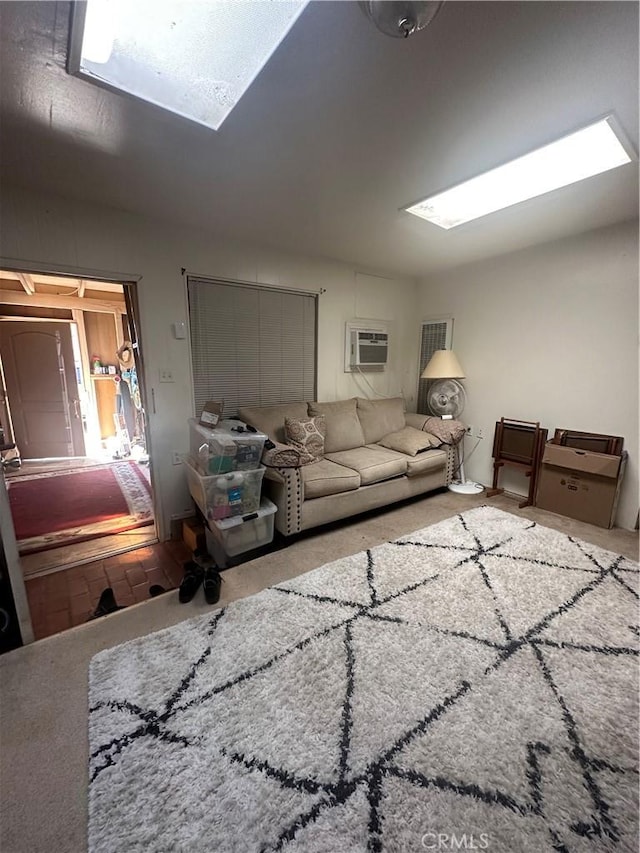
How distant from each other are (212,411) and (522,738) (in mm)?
2375

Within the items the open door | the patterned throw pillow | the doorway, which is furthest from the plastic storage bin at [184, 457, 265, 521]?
the open door

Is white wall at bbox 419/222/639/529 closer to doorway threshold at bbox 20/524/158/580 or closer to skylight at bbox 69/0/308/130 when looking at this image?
skylight at bbox 69/0/308/130

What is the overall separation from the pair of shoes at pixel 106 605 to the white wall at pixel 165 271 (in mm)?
798

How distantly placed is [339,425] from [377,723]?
238cm

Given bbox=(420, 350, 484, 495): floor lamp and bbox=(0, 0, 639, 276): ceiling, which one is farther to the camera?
bbox=(420, 350, 484, 495): floor lamp

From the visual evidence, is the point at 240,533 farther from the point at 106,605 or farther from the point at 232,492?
the point at 106,605

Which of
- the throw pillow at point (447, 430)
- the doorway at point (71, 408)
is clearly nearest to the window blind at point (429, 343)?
the throw pillow at point (447, 430)

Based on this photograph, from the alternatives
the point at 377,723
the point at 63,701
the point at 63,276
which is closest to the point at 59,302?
the point at 63,276

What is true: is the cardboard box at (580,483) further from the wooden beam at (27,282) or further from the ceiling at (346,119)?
the wooden beam at (27,282)

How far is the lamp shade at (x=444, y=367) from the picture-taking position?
11.5ft

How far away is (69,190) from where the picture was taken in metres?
2.03

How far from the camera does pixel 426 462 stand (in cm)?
316

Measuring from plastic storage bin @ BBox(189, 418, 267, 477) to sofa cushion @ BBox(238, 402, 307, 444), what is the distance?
1.52ft

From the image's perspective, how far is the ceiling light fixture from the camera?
929mm
